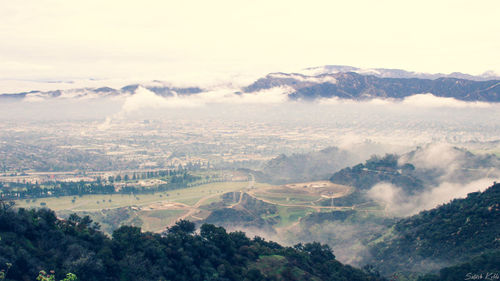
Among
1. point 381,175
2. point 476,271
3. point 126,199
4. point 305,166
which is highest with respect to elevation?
point 476,271

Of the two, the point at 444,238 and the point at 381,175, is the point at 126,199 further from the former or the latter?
the point at 444,238

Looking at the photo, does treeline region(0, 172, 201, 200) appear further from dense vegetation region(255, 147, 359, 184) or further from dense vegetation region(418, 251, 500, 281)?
dense vegetation region(418, 251, 500, 281)

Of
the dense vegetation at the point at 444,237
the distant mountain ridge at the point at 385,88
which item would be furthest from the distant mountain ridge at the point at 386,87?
the dense vegetation at the point at 444,237

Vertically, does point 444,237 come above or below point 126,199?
above

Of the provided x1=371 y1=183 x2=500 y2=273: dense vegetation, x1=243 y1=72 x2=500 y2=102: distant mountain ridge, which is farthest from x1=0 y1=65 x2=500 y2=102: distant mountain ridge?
x1=371 y1=183 x2=500 y2=273: dense vegetation

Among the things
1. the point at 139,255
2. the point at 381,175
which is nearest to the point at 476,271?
the point at 139,255

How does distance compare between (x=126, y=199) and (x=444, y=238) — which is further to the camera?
(x=126, y=199)

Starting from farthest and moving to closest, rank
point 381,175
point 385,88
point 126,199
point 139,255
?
point 385,88, point 381,175, point 126,199, point 139,255
